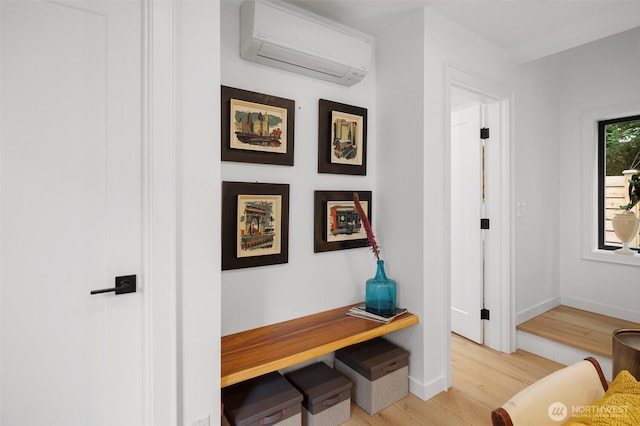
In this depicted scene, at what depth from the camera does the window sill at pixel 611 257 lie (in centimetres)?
277

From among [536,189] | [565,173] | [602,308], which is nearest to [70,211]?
[536,189]

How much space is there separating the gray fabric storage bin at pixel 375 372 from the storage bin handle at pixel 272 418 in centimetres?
56

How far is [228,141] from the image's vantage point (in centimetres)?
175

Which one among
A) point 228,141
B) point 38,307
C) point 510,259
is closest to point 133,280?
point 38,307

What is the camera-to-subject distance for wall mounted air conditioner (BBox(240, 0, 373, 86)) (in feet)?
5.49

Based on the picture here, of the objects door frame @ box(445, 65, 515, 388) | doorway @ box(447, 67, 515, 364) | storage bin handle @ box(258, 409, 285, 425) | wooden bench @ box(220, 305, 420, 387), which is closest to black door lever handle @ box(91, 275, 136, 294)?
wooden bench @ box(220, 305, 420, 387)

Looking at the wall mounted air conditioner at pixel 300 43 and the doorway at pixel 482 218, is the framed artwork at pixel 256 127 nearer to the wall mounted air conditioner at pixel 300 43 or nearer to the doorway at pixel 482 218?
the wall mounted air conditioner at pixel 300 43

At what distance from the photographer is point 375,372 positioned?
1918mm

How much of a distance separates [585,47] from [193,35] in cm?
351

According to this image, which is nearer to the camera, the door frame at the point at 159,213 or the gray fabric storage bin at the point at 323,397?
the door frame at the point at 159,213

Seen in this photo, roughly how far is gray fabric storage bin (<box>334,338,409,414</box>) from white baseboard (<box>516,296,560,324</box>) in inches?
55.0

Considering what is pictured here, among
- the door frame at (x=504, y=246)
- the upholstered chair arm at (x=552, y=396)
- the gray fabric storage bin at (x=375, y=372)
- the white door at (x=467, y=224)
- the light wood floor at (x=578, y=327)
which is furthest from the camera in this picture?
the white door at (x=467, y=224)

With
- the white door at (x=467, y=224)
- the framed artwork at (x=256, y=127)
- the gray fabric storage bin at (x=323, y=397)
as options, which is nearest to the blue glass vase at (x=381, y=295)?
the gray fabric storage bin at (x=323, y=397)

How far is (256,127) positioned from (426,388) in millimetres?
1897
